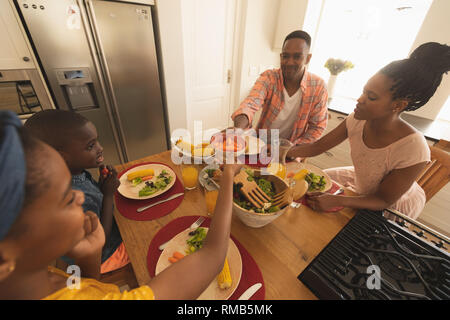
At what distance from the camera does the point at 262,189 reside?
0.81 meters

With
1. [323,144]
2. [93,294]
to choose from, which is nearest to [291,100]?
[323,144]

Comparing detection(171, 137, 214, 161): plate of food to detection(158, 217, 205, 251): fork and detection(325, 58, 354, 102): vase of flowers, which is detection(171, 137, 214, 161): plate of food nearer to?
detection(158, 217, 205, 251): fork

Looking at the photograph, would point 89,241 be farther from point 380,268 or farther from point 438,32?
point 438,32

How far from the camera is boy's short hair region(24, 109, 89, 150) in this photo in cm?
77

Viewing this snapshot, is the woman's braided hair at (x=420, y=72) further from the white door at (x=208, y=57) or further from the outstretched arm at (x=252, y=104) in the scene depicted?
the white door at (x=208, y=57)

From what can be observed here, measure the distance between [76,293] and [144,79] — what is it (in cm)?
218

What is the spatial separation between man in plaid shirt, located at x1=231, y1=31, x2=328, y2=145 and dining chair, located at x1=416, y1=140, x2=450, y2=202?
0.67 metres

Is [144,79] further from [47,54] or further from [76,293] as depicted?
[76,293]

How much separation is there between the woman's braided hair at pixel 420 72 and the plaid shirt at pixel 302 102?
59cm

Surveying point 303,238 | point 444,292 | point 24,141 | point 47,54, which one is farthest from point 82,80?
point 444,292

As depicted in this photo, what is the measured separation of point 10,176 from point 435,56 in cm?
144

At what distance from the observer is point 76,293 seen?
0.46m

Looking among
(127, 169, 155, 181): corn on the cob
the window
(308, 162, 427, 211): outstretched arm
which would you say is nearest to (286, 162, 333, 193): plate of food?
(308, 162, 427, 211): outstretched arm

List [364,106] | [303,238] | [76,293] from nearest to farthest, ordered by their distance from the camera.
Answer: [76,293] < [303,238] < [364,106]
